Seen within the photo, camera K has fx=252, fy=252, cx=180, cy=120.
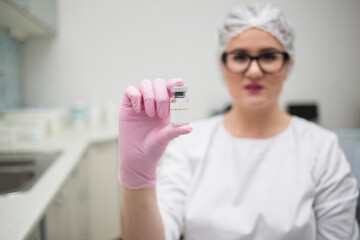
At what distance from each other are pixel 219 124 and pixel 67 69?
1.88 meters

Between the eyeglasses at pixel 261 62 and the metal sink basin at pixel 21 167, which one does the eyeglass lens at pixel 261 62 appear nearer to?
the eyeglasses at pixel 261 62

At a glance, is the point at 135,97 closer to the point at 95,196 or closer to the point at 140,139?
the point at 140,139

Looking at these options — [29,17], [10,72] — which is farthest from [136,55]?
[10,72]

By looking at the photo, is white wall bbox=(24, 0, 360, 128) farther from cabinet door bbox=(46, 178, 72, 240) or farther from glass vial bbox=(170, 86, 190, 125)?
glass vial bbox=(170, 86, 190, 125)

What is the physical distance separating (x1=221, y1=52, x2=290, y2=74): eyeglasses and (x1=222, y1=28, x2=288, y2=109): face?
1cm

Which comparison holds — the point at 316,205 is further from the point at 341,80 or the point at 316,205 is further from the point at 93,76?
the point at 341,80

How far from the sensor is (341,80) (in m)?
2.83

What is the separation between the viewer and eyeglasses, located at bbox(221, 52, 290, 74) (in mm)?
979

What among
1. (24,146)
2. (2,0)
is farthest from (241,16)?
(24,146)

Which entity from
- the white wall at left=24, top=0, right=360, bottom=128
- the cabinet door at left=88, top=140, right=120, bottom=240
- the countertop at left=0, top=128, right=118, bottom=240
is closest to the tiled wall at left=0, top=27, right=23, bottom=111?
the white wall at left=24, top=0, right=360, bottom=128

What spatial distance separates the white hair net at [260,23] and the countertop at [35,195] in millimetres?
898

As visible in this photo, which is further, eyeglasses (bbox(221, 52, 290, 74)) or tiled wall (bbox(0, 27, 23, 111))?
tiled wall (bbox(0, 27, 23, 111))

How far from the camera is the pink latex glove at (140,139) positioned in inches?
25.2

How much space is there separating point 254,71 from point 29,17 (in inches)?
64.0
